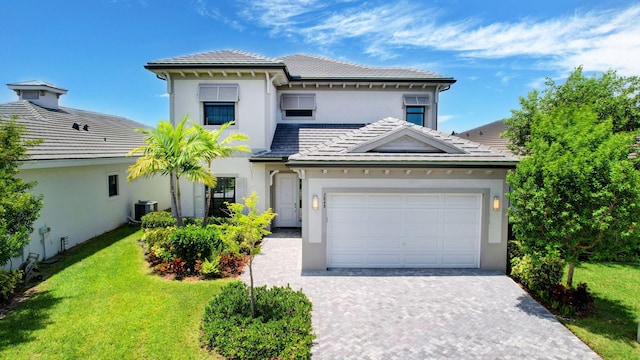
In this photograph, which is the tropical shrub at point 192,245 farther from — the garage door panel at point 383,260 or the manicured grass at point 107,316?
the garage door panel at point 383,260

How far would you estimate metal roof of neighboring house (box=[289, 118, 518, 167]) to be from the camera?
956 centimetres

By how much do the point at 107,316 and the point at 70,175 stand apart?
25.5 feet

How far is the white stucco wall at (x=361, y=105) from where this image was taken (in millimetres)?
17188

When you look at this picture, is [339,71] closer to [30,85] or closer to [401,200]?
[401,200]

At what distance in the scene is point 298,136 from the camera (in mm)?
15953

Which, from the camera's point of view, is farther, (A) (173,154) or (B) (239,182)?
(B) (239,182)

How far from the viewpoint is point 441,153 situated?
10.3 m

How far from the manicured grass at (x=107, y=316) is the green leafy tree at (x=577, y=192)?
770 cm

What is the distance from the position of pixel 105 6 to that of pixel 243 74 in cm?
585

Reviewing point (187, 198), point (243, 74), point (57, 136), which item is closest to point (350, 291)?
point (187, 198)

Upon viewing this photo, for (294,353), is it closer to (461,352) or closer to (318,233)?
(461,352)

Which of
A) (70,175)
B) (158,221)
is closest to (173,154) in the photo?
(158,221)

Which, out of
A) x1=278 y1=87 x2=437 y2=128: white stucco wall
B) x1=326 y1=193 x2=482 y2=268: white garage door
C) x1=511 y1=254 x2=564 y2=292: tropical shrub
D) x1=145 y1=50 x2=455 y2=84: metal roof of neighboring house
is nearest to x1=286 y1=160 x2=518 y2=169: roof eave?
x1=326 y1=193 x2=482 y2=268: white garage door

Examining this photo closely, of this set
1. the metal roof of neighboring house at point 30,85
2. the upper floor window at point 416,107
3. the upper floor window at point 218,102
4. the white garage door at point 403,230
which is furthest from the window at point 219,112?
the metal roof of neighboring house at point 30,85
